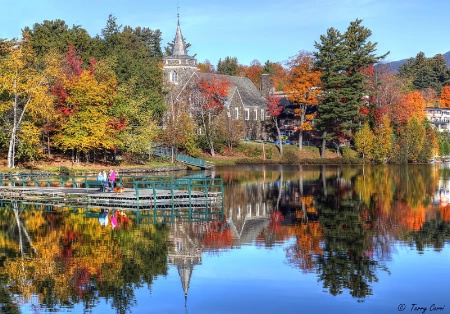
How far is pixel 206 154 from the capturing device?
95.6 metres

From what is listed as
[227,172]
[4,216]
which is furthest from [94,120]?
[4,216]

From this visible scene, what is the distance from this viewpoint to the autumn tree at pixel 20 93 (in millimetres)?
63844

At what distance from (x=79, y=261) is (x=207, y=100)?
241 ft

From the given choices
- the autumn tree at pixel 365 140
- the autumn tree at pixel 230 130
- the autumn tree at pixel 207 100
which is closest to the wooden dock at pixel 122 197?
the autumn tree at pixel 230 130

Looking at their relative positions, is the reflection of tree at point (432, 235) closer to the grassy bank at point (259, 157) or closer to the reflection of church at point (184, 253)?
the reflection of church at point (184, 253)

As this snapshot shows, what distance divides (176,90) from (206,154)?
10853 mm

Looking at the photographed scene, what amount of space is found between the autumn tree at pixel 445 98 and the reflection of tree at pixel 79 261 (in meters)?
143

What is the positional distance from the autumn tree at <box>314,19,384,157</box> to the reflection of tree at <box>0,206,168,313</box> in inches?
2534

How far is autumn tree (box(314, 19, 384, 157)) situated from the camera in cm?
9481

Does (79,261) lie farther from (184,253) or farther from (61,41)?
(61,41)

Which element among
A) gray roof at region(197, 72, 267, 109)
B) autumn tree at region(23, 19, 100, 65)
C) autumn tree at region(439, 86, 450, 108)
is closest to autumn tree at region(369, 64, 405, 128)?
gray roof at region(197, 72, 267, 109)

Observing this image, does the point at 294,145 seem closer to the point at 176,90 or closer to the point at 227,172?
the point at 176,90

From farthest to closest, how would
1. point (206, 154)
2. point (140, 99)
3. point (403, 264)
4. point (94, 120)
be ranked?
point (206, 154) < point (140, 99) < point (94, 120) < point (403, 264)

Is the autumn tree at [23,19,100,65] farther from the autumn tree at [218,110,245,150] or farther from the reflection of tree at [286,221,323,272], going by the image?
the reflection of tree at [286,221,323,272]
